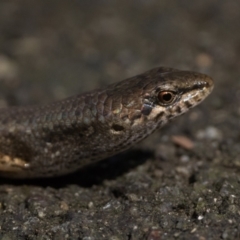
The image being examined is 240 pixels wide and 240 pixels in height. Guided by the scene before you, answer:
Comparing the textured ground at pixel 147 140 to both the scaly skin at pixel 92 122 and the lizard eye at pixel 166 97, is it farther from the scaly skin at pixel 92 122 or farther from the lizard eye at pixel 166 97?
the lizard eye at pixel 166 97

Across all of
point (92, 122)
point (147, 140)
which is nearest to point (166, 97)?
point (92, 122)

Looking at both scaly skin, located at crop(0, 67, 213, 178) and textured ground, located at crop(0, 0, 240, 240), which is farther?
scaly skin, located at crop(0, 67, 213, 178)

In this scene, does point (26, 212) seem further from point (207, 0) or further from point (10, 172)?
point (207, 0)

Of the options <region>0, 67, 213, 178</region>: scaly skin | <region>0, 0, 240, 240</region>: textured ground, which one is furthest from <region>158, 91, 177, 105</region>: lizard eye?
<region>0, 0, 240, 240</region>: textured ground

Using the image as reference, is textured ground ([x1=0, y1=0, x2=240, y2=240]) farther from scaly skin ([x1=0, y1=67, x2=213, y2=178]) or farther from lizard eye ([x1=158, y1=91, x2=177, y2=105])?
lizard eye ([x1=158, y1=91, x2=177, y2=105])

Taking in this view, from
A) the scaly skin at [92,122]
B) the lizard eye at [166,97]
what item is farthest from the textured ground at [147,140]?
the lizard eye at [166,97]

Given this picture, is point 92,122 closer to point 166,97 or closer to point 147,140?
point 166,97

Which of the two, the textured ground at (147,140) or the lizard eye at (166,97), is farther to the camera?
the lizard eye at (166,97)
